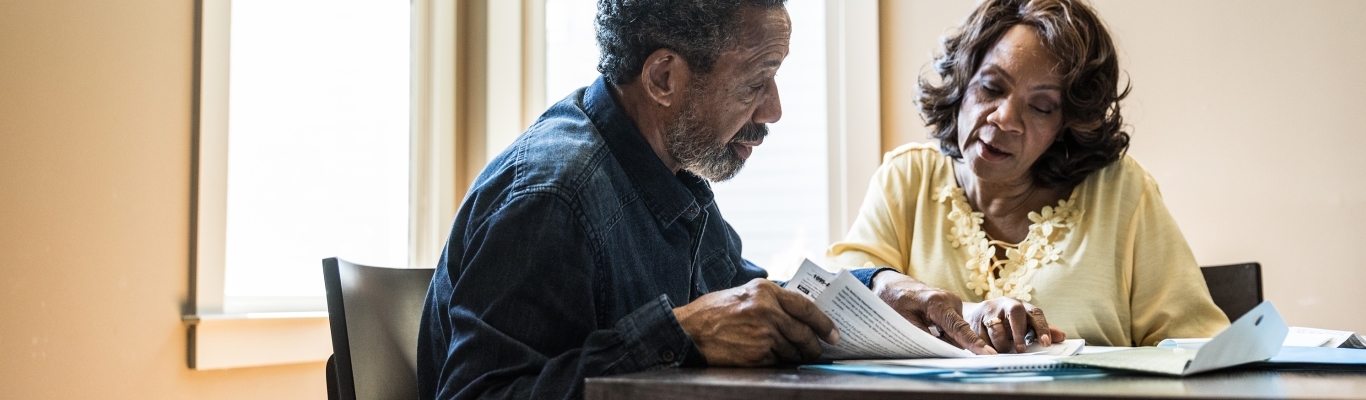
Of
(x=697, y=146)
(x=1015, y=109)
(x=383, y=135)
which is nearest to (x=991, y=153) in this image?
(x=1015, y=109)

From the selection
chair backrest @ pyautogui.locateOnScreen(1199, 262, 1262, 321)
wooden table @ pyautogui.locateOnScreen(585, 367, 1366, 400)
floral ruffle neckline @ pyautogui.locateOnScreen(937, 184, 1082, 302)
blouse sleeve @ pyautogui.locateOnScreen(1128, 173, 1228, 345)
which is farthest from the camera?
chair backrest @ pyautogui.locateOnScreen(1199, 262, 1262, 321)

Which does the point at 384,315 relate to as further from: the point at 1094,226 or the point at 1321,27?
the point at 1321,27

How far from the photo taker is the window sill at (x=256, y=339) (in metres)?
1.90

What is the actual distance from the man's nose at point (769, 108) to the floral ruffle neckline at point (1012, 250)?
651 mm

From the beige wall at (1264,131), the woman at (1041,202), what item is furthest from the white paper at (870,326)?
the beige wall at (1264,131)

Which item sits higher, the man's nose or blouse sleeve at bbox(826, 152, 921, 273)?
the man's nose

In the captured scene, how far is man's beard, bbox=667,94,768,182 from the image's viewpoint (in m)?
1.39

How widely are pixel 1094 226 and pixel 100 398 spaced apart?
5.85 ft

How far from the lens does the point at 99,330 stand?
5.54 ft

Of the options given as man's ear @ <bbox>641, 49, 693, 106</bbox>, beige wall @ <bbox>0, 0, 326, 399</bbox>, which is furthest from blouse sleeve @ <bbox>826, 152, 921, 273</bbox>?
beige wall @ <bbox>0, 0, 326, 399</bbox>

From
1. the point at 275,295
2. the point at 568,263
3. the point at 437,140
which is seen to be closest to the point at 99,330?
the point at 275,295

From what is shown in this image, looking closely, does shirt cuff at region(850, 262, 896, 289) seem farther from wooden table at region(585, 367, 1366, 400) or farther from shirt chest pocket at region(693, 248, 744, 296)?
wooden table at region(585, 367, 1366, 400)

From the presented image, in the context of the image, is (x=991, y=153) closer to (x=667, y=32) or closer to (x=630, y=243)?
(x=667, y=32)

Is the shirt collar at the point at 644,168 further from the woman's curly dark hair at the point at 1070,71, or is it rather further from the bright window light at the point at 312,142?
the bright window light at the point at 312,142
